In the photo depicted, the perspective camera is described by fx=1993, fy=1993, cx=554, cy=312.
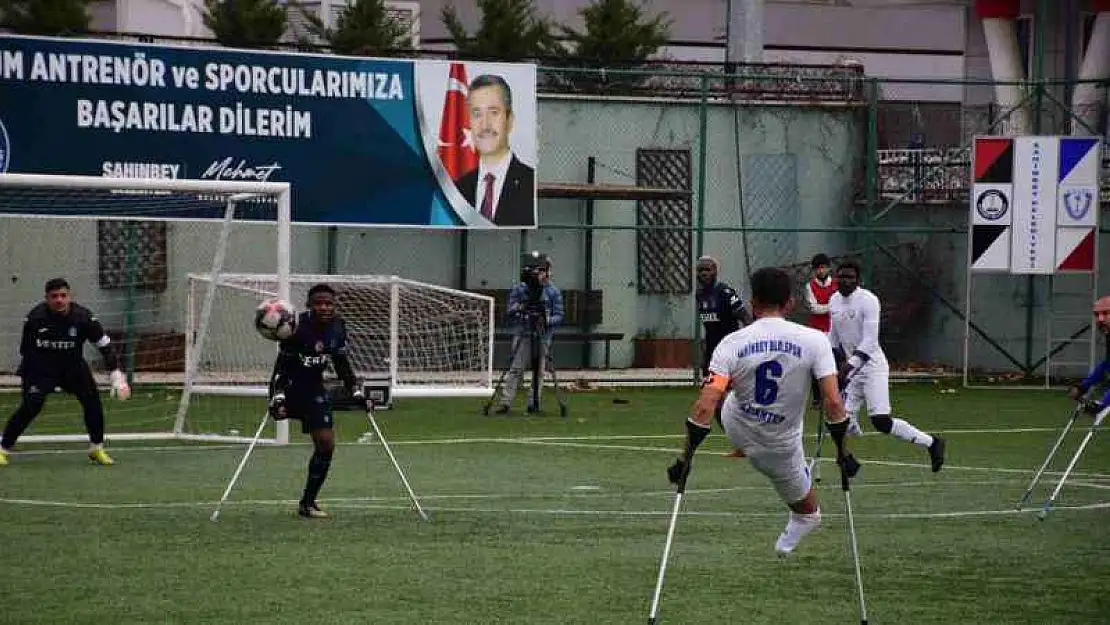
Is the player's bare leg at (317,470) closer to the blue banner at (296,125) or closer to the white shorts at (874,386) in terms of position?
the white shorts at (874,386)

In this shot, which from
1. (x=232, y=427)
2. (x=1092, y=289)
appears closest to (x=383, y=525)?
(x=232, y=427)

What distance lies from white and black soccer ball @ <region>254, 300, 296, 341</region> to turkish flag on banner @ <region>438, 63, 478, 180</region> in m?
13.5

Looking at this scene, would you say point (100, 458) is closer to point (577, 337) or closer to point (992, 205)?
point (577, 337)

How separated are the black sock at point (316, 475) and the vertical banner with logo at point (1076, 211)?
58.8 ft

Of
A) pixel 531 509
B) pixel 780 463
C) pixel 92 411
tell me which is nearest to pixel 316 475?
pixel 531 509

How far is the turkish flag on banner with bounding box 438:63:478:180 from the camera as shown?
28.1 meters

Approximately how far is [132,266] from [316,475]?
14868 millimetres

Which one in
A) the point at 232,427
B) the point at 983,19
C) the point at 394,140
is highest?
the point at 983,19

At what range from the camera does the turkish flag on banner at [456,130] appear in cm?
2809

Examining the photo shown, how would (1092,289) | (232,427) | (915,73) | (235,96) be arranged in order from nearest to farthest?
(232,427)
(235,96)
(1092,289)
(915,73)

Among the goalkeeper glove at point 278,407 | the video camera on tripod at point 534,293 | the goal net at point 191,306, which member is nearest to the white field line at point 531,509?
the goalkeeper glove at point 278,407

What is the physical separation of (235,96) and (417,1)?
1598cm

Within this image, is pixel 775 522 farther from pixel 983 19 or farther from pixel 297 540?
pixel 983 19

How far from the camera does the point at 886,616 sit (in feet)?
35.3
